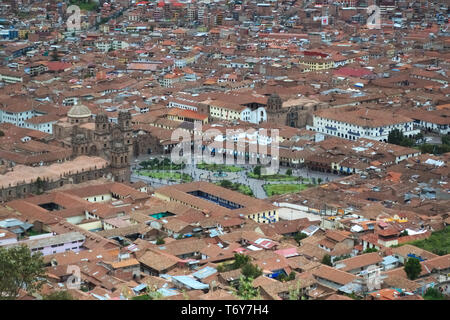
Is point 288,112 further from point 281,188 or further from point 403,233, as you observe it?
point 403,233

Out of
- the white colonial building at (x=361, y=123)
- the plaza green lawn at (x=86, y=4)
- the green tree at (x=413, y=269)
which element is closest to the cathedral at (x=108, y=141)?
the white colonial building at (x=361, y=123)

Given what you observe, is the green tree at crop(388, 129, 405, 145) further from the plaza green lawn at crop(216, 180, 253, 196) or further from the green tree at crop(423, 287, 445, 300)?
the green tree at crop(423, 287, 445, 300)

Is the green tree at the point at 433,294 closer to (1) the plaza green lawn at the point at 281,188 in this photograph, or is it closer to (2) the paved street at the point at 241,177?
(1) the plaza green lawn at the point at 281,188


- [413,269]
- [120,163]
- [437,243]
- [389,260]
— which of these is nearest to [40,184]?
[120,163]

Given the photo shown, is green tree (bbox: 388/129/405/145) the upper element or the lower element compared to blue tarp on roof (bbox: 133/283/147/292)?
lower

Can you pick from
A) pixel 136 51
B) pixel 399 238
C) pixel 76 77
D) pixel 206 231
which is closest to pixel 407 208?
pixel 399 238

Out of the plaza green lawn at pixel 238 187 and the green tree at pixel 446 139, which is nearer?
the plaza green lawn at pixel 238 187

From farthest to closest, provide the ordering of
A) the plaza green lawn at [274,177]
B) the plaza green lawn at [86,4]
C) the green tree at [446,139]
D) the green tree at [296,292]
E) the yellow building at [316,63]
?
the plaza green lawn at [86,4]
the yellow building at [316,63]
the green tree at [446,139]
the plaza green lawn at [274,177]
the green tree at [296,292]

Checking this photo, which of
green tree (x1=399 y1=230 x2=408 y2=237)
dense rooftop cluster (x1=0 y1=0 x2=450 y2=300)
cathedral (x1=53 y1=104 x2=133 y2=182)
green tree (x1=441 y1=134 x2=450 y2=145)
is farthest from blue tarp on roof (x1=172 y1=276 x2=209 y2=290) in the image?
green tree (x1=441 y1=134 x2=450 y2=145)
